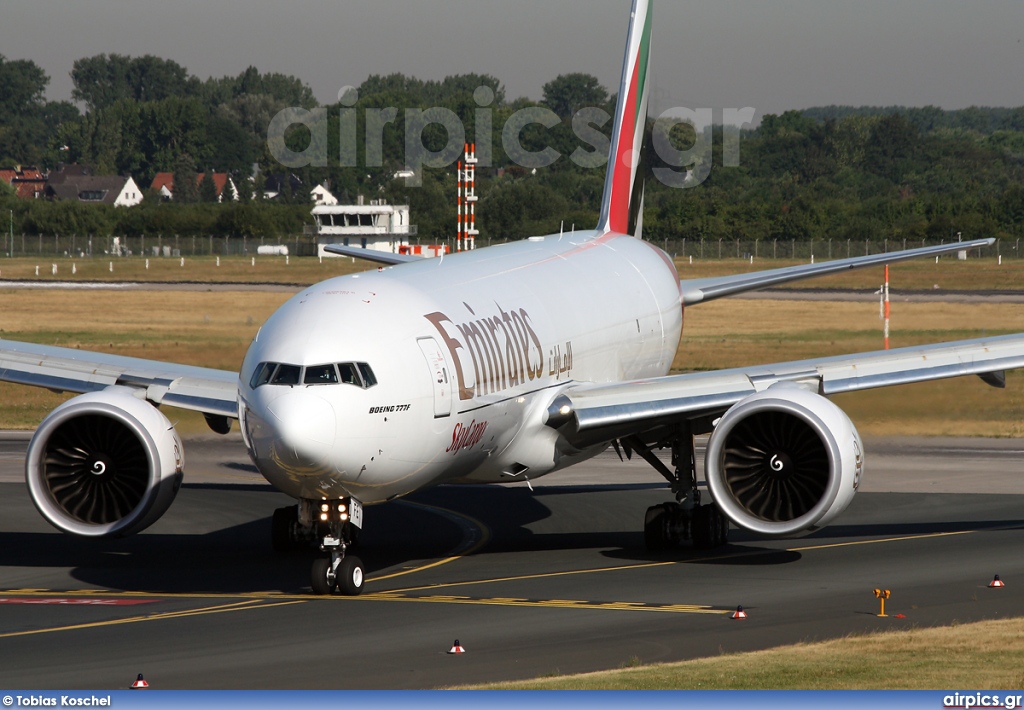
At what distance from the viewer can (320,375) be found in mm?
17750

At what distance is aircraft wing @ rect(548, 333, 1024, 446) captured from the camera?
22344 mm

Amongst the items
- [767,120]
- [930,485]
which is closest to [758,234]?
[767,120]

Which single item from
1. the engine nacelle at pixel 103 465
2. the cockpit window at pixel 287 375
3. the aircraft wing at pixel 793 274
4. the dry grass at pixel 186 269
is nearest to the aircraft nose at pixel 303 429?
the cockpit window at pixel 287 375

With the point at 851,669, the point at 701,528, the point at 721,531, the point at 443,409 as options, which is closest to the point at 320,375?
the point at 443,409

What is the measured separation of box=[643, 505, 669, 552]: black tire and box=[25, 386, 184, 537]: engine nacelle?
23.9 ft

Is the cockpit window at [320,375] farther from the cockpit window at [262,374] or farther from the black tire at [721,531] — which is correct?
the black tire at [721,531]

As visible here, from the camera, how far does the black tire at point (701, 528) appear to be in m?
23.6

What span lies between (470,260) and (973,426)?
63.2ft

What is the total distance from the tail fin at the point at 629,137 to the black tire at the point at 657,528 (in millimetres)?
11036

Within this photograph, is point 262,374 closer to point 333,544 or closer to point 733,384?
point 333,544

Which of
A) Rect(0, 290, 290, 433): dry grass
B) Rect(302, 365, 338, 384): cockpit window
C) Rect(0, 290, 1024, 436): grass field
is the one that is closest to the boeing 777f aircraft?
Rect(302, 365, 338, 384): cockpit window

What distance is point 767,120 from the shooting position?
19562 centimetres

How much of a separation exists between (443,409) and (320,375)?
2.02m

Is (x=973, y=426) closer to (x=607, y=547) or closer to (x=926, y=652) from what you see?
(x=607, y=547)
